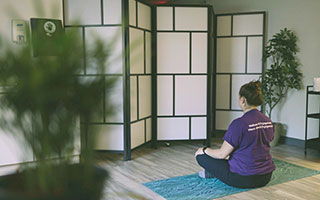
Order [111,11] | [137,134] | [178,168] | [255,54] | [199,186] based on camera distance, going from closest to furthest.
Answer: [199,186] → [178,168] → [111,11] → [137,134] → [255,54]

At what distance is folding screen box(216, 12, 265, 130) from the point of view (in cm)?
548

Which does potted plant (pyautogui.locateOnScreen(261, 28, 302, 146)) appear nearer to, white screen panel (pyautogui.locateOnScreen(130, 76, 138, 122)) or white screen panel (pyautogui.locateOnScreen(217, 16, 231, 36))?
white screen panel (pyautogui.locateOnScreen(217, 16, 231, 36))

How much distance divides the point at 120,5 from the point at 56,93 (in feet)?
12.5

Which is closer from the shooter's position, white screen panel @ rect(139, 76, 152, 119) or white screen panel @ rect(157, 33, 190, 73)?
white screen panel @ rect(139, 76, 152, 119)

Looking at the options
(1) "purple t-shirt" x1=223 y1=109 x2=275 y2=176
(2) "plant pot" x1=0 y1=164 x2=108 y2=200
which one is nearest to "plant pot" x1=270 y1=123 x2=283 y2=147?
(1) "purple t-shirt" x1=223 y1=109 x2=275 y2=176

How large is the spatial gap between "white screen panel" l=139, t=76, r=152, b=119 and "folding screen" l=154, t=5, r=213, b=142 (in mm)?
141

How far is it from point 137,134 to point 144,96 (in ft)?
1.87

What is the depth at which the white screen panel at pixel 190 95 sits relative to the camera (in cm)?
496

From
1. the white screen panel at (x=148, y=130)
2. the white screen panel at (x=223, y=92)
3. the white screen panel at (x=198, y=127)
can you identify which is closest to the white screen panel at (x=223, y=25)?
the white screen panel at (x=223, y=92)

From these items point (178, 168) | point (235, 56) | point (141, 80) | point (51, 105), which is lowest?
point (178, 168)

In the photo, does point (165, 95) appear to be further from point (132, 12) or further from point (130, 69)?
point (132, 12)

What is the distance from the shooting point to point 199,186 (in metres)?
3.36

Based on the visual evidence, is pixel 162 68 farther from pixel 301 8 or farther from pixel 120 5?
pixel 301 8

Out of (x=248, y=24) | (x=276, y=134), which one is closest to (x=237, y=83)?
(x=248, y=24)
